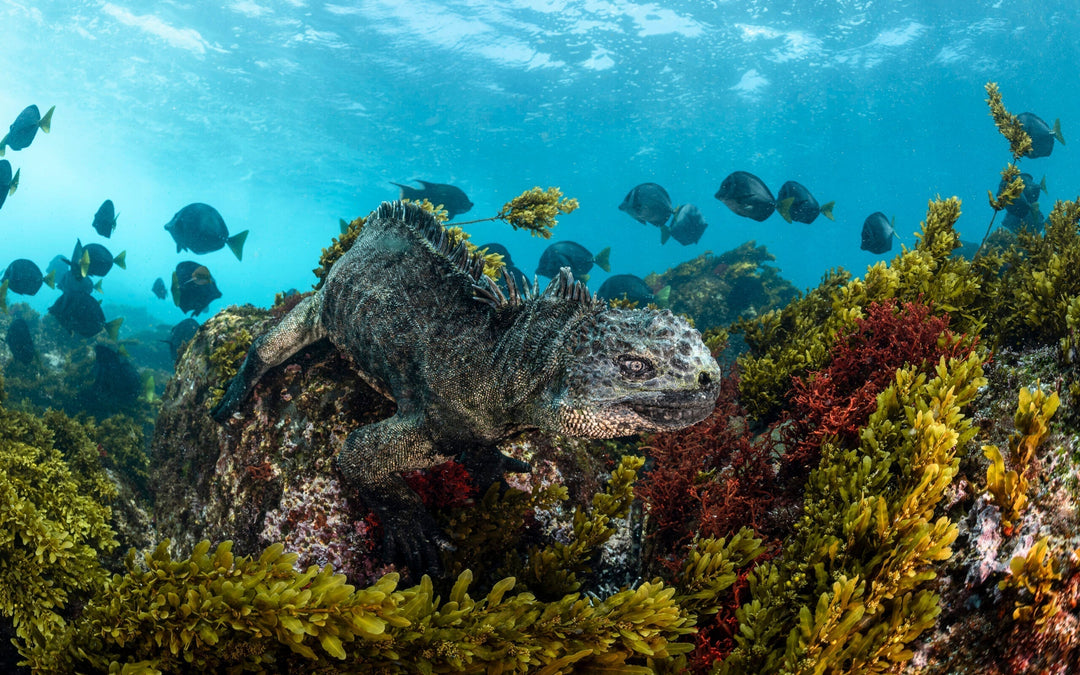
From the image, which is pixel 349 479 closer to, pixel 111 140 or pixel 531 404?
pixel 531 404

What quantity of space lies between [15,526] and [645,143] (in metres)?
61.6

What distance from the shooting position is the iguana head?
224cm

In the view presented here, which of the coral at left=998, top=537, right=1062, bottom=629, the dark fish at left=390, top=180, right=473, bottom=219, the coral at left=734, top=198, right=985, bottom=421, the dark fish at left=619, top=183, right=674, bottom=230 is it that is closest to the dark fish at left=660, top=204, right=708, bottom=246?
the dark fish at left=619, top=183, right=674, bottom=230

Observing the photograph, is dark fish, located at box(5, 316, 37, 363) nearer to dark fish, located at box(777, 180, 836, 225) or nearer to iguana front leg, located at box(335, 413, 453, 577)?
iguana front leg, located at box(335, 413, 453, 577)

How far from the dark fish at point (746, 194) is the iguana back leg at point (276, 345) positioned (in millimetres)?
7594

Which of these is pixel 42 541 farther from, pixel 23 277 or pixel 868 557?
pixel 23 277

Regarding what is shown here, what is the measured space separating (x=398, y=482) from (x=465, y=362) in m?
0.88

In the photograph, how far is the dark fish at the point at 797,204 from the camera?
8875 millimetres

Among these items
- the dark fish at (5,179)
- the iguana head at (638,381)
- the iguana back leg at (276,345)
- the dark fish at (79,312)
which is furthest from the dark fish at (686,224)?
the dark fish at (5,179)

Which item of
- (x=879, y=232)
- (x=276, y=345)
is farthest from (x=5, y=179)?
(x=879, y=232)

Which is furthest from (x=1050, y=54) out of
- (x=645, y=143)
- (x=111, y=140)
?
(x=111, y=140)

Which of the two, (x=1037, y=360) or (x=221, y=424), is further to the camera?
(x=221, y=424)

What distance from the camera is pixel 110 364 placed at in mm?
9016

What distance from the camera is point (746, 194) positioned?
29.3ft
